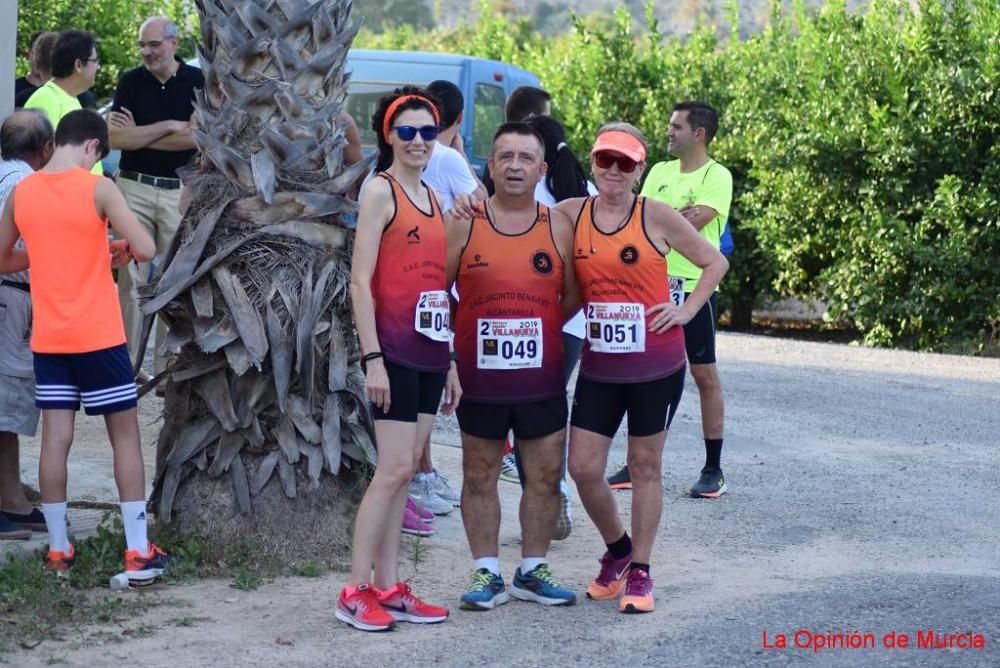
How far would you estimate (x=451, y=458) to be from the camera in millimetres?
8867

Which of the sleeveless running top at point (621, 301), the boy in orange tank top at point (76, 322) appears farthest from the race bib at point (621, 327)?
the boy in orange tank top at point (76, 322)

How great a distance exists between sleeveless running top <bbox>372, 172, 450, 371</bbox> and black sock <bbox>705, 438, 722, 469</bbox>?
288 centimetres

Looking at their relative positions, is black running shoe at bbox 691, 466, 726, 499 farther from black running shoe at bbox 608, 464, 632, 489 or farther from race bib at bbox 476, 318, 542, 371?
race bib at bbox 476, 318, 542, 371

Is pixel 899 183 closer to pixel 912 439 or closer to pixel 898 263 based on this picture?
pixel 898 263

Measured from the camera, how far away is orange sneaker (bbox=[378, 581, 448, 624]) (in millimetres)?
5512

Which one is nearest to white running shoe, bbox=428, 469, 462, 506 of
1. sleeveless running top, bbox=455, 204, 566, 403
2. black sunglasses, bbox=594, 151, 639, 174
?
sleeveless running top, bbox=455, 204, 566, 403

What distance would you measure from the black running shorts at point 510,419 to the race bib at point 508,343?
159mm

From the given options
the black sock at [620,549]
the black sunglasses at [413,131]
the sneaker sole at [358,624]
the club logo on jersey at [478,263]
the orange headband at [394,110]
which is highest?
the orange headband at [394,110]

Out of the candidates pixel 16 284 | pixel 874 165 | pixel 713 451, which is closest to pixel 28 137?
pixel 16 284

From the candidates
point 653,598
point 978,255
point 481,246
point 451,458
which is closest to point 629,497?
point 451,458

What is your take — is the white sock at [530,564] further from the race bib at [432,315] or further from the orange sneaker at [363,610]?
the race bib at [432,315]

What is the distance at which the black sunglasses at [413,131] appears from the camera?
17.9 feet

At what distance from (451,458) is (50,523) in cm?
334

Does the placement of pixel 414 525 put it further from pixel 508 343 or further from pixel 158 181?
pixel 158 181
